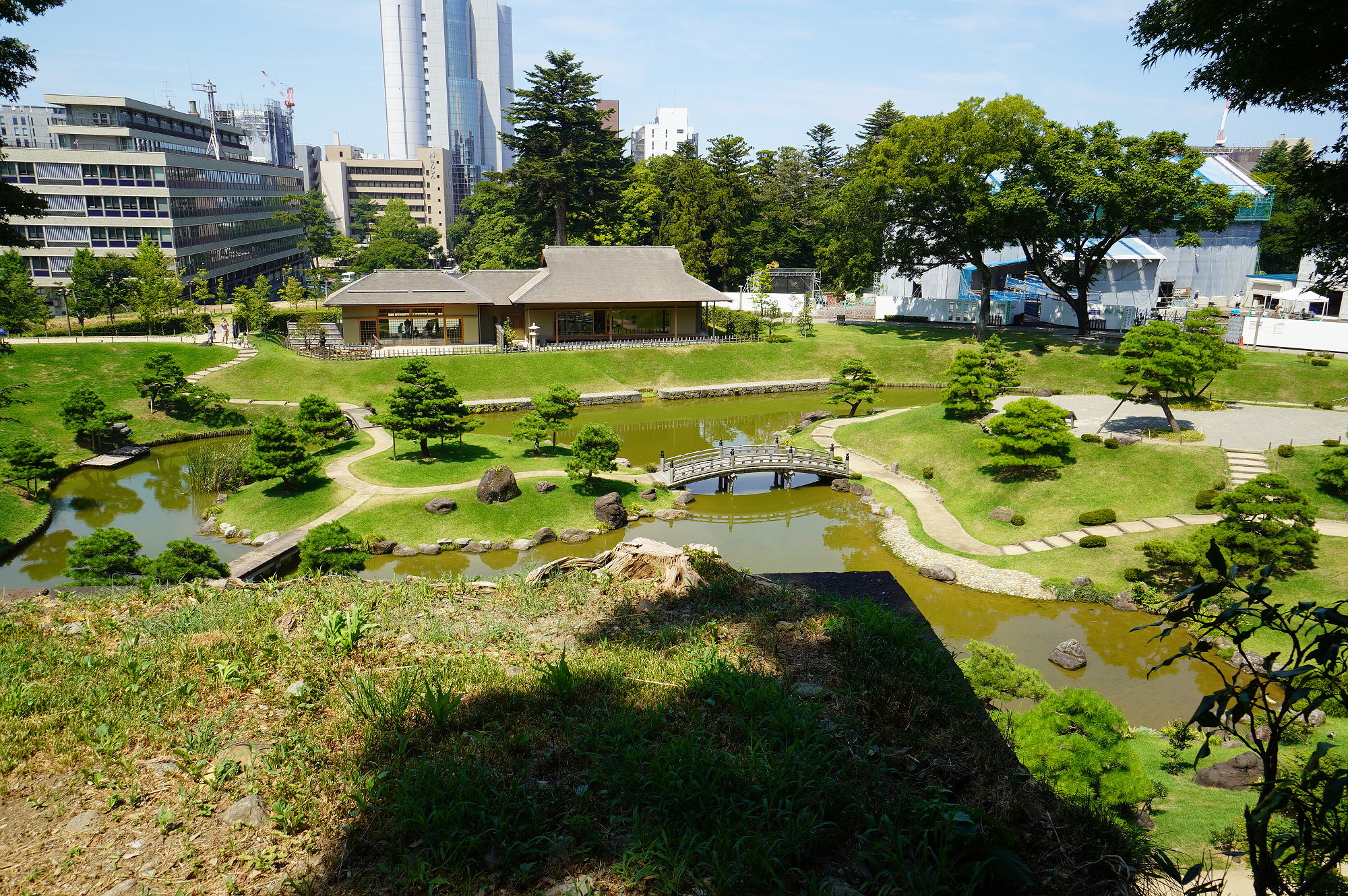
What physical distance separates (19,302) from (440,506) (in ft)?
84.4

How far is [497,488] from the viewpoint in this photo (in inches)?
910

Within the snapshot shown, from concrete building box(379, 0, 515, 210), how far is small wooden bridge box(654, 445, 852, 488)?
156 meters

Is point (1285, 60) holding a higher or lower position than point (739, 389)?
higher

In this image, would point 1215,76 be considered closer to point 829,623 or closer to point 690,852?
point 829,623

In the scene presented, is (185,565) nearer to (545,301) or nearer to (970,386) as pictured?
(970,386)

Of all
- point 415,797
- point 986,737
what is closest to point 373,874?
point 415,797

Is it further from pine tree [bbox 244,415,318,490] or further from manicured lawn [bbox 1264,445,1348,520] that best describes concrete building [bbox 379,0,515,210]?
manicured lawn [bbox 1264,445,1348,520]

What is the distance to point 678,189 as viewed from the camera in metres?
62.3

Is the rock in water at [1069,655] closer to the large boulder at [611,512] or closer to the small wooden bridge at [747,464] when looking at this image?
the small wooden bridge at [747,464]

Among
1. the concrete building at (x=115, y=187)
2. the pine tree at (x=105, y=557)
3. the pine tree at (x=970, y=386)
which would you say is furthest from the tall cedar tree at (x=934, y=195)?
the concrete building at (x=115, y=187)

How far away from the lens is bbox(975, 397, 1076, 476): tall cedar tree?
23656mm

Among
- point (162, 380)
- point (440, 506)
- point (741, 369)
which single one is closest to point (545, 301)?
point (741, 369)

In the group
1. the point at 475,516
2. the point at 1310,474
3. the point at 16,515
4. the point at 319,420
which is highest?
the point at 319,420

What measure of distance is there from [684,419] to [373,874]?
3333 cm
